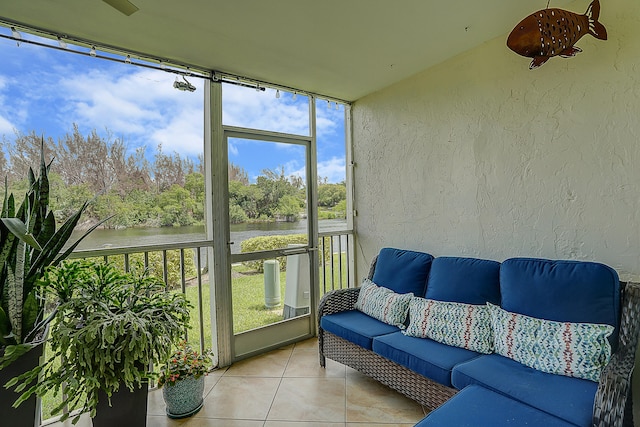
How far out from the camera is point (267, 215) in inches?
120

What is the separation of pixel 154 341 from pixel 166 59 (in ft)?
6.53

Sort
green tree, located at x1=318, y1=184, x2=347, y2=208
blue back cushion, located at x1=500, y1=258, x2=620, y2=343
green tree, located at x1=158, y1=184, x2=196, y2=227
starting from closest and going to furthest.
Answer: blue back cushion, located at x1=500, y1=258, x2=620, y2=343 < green tree, located at x1=158, y1=184, x2=196, y2=227 < green tree, located at x1=318, y1=184, x2=347, y2=208

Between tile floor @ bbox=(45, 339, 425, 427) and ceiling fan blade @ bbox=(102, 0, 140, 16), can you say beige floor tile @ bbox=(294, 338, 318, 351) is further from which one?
ceiling fan blade @ bbox=(102, 0, 140, 16)

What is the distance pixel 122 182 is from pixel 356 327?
2001 mm

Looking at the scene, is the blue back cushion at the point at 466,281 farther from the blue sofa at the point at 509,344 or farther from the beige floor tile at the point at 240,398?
the beige floor tile at the point at 240,398

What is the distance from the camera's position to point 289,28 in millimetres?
2047

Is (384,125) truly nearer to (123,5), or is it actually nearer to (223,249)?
(223,249)

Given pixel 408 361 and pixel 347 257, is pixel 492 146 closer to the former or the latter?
pixel 408 361

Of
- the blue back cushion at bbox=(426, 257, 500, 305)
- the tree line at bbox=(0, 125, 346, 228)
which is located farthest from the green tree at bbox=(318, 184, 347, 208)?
the blue back cushion at bbox=(426, 257, 500, 305)

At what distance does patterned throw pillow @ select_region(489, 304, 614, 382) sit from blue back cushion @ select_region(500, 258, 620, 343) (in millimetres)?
66

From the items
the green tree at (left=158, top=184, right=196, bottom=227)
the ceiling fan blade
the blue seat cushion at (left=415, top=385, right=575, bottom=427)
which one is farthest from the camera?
the green tree at (left=158, top=184, right=196, bottom=227)

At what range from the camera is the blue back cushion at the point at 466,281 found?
6.93 feet

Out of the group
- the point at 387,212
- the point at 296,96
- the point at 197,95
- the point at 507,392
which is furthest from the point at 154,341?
the point at 296,96

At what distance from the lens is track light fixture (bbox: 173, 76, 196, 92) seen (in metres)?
2.44
